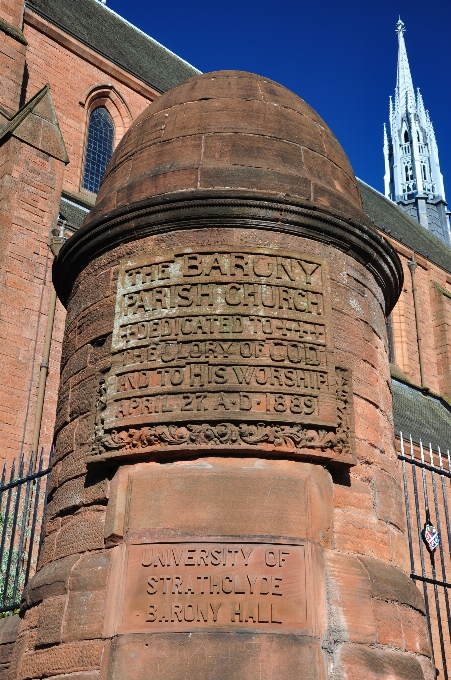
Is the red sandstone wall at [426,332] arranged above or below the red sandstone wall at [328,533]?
above

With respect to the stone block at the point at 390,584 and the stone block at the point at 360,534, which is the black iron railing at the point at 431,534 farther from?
the stone block at the point at 360,534

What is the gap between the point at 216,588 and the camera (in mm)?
3377

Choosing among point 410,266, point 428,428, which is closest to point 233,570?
point 428,428

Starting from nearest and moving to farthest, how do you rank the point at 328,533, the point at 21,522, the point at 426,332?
the point at 328,533 < the point at 21,522 < the point at 426,332

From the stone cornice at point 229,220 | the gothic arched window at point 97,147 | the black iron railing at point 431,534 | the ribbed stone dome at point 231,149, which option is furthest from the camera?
the gothic arched window at point 97,147

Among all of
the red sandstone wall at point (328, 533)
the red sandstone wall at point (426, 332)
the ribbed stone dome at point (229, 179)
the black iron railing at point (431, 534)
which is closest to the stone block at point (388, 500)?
the red sandstone wall at point (328, 533)

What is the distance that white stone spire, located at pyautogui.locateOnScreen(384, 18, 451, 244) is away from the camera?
48719mm

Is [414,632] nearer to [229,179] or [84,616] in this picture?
[84,616]

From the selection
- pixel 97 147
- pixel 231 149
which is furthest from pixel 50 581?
pixel 97 147

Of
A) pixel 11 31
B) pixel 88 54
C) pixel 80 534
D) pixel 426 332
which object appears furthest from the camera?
pixel 426 332

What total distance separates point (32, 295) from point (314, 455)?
9.81 m

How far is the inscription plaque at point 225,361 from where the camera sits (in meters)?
3.71

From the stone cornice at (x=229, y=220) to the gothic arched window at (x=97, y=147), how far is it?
15.1 metres

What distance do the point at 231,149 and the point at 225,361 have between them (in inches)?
59.7
